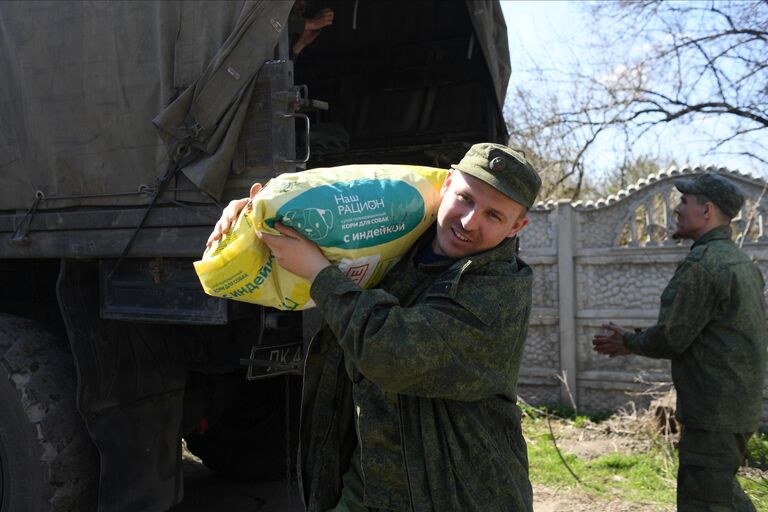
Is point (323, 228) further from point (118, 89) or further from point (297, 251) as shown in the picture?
point (118, 89)

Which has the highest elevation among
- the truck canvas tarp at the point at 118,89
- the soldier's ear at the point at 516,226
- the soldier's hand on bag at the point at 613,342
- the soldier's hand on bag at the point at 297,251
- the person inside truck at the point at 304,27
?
the person inside truck at the point at 304,27

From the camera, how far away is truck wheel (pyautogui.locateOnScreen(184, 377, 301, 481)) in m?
3.97

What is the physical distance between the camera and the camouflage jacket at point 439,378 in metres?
1.59

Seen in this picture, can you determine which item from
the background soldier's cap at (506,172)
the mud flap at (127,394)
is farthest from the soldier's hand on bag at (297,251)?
the mud flap at (127,394)

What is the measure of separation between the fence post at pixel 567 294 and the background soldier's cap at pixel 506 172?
4.59 metres

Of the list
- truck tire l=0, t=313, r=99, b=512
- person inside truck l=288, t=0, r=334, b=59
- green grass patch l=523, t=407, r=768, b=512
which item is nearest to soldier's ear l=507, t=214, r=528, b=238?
truck tire l=0, t=313, r=99, b=512

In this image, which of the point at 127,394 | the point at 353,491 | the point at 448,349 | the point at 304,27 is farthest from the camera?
the point at 304,27

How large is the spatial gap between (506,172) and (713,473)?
2.25 metres

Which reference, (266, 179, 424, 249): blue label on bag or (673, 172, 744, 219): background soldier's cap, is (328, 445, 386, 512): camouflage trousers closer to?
(266, 179, 424, 249): blue label on bag

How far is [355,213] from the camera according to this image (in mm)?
1770

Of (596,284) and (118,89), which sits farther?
(596,284)

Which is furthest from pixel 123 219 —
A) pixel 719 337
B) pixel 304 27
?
pixel 719 337

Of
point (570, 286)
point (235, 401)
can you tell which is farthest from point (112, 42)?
point (570, 286)

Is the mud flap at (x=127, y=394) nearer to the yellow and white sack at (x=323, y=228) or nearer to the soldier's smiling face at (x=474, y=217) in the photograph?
the yellow and white sack at (x=323, y=228)
